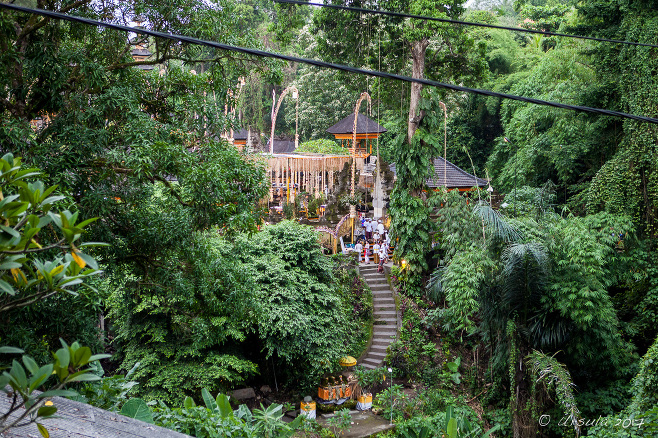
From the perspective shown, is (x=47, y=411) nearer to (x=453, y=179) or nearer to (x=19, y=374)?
(x=19, y=374)

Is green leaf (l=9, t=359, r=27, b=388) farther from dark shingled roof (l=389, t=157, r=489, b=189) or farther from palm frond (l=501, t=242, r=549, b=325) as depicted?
dark shingled roof (l=389, t=157, r=489, b=189)

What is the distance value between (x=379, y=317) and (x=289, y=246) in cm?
347

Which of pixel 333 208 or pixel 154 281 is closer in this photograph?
pixel 154 281

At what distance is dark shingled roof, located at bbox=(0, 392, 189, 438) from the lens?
2.27 metres

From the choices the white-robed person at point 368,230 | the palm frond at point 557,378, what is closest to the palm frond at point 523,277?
the palm frond at point 557,378

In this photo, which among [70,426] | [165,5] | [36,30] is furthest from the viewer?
[165,5]

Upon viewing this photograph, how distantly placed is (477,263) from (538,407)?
8.98 feet

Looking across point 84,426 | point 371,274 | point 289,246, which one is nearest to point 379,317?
point 371,274

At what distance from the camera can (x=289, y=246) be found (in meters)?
10.1

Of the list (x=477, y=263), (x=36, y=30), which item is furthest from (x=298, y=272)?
(x=36, y=30)

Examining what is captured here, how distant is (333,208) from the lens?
54.0 feet

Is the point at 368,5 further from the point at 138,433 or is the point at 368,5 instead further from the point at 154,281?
the point at 138,433

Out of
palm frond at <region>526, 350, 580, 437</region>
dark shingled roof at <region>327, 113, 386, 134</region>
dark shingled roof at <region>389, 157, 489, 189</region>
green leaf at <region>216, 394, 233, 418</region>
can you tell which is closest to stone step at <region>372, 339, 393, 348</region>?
palm frond at <region>526, 350, 580, 437</region>

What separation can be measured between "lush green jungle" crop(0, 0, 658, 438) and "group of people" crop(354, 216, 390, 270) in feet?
4.11
